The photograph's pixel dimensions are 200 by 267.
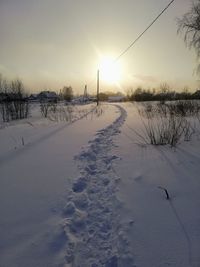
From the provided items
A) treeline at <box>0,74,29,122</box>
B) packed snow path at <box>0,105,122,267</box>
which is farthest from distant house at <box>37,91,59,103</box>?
packed snow path at <box>0,105,122,267</box>

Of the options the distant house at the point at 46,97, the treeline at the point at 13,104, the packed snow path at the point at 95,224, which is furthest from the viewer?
the distant house at the point at 46,97

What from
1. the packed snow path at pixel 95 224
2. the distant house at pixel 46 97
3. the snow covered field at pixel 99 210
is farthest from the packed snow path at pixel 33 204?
the distant house at pixel 46 97

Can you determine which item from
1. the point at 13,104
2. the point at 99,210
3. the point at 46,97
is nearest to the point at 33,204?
the point at 99,210

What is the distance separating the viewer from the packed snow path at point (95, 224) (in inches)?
90.9

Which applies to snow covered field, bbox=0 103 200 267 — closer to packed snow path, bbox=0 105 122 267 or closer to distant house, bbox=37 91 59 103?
packed snow path, bbox=0 105 122 267

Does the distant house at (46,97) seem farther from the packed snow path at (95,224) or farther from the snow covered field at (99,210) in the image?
the packed snow path at (95,224)

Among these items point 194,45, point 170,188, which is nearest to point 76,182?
point 170,188

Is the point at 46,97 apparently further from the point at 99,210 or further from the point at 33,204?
the point at 99,210

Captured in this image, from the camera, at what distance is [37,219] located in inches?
118

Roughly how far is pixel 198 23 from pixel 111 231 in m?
17.5

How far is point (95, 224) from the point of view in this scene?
2.87 metres

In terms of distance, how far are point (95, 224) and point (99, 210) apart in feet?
1.13

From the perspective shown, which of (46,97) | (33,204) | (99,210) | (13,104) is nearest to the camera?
(99,210)

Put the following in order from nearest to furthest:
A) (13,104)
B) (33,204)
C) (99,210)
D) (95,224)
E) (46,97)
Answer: (95,224)
(99,210)
(33,204)
(13,104)
(46,97)
